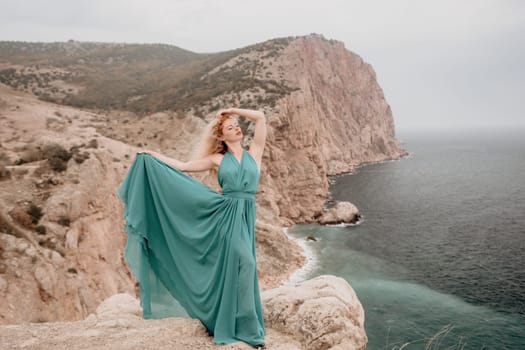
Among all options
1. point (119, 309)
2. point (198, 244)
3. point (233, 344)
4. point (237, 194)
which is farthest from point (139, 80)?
point (233, 344)

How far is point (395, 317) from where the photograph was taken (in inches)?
827

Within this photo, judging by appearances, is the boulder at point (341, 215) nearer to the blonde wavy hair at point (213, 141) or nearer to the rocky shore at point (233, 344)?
the rocky shore at point (233, 344)

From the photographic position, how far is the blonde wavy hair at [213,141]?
15.8ft

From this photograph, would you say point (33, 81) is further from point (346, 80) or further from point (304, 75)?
point (346, 80)

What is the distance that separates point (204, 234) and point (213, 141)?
116 centimetres

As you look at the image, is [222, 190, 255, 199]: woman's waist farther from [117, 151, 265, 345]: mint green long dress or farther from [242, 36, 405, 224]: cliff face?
[242, 36, 405, 224]: cliff face

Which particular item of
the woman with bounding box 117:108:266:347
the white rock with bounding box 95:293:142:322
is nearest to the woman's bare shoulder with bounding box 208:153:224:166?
the woman with bounding box 117:108:266:347

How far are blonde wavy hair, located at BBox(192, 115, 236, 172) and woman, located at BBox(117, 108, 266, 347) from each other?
0.04ft

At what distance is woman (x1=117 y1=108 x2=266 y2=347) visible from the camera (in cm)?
455

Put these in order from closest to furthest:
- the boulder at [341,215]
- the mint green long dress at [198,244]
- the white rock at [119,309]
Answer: the mint green long dress at [198,244] < the white rock at [119,309] < the boulder at [341,215]

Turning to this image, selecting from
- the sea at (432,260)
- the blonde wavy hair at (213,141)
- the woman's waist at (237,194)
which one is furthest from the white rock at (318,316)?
the sea at (432,260)

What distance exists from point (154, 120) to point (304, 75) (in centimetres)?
3457

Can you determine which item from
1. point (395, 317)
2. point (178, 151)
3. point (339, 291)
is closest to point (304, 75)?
point (178, 151)

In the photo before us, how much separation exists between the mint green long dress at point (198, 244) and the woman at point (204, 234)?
0.01 metres
